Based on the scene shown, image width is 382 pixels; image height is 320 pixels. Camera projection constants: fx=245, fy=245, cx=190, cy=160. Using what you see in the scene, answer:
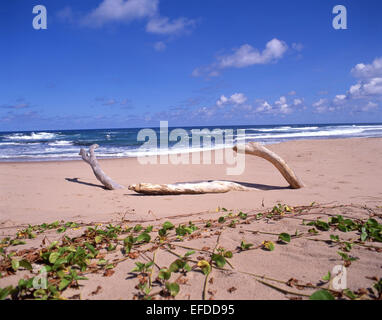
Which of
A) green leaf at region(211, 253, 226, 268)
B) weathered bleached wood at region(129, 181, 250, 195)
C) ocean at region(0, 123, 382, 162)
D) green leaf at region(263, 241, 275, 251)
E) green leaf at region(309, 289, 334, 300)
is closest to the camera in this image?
green leaf at region(309, 289, 334, 300)

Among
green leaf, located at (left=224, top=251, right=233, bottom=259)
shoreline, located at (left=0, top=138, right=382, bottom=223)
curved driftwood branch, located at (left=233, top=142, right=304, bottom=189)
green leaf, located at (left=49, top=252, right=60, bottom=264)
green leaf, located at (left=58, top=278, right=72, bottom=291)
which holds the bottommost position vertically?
shoreline, located at (left=0, top=138, right=382, bottom=223)

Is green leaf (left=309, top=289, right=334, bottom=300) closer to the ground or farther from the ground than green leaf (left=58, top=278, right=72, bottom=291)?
farther from the ground

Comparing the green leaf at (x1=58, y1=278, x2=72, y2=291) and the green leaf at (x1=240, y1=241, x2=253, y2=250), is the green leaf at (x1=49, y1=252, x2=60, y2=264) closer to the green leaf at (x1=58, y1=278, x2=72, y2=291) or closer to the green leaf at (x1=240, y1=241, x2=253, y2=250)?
the green leaf at (x1=58, y1=278, x2=72, y2=291)

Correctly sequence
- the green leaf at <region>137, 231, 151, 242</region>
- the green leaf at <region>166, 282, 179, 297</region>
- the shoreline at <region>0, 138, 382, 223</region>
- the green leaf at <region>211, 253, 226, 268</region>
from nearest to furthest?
1. the green leaf at <region>166, 282, 179, 297</region>
2. the green leaf at <region>211, 253, 226, 268</region>
3. the green leaf at <region>137, 231, 151, 242</region>
4. the shoreline at <region>0, 138, 382, 223</region>

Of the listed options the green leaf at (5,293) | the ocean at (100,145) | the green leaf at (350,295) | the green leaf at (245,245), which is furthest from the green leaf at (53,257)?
the ocean at (100,145)

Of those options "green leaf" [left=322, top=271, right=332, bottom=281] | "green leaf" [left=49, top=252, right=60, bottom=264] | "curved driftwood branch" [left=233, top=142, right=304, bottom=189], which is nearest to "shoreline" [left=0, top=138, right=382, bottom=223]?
"curved driftwood branch" [left=233, top=142, right=304, bottom=189]

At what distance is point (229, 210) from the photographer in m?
3.53

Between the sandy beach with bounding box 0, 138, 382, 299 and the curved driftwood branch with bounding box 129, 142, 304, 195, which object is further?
the curved driftwood branch with bounding box 129, 142, 304, 195

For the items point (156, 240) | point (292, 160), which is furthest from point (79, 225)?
point (292, 160)

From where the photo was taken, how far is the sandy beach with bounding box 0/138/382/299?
1548 mm

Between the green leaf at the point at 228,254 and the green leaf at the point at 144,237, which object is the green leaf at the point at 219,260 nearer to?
the green leaf at the point at 228,254

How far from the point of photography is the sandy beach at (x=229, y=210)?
1.55 m

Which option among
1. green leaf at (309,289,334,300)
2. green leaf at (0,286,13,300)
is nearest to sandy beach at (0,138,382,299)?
green leaf at (309,289,334,300)
